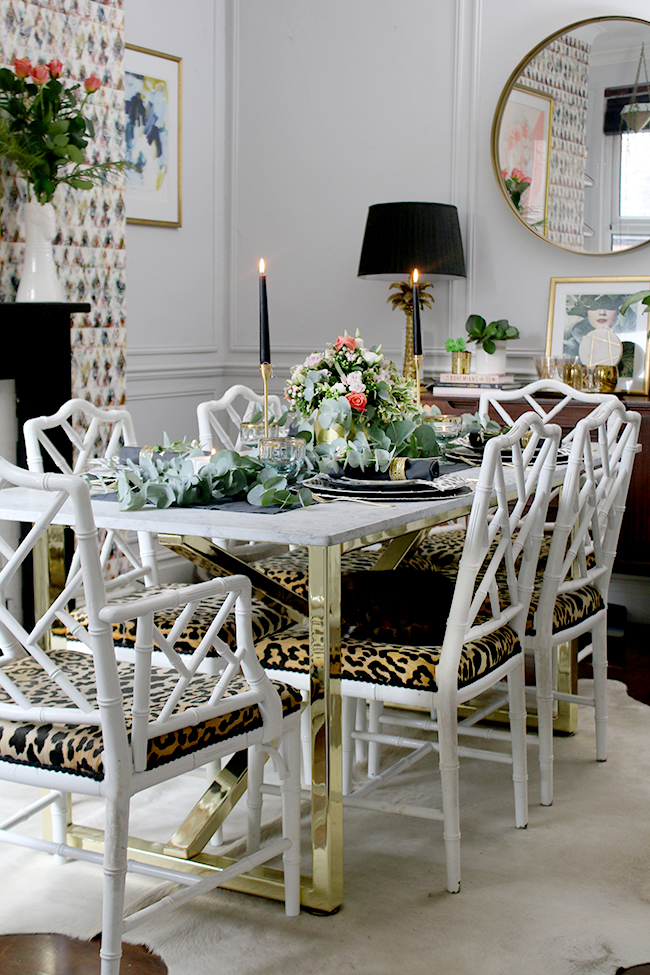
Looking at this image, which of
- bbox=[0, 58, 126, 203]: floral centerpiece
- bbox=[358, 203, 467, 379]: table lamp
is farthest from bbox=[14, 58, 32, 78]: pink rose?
bbox=[358, 203, 467, 379]: table lamp

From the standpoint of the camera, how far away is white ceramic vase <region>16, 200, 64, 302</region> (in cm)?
323

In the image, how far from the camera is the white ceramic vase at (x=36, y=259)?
323 centimetres

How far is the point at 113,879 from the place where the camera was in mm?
1456

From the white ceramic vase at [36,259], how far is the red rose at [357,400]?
136 centimetres

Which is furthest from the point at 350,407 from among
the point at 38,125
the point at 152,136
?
the point at 152,136

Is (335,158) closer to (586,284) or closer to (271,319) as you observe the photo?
(271,319)

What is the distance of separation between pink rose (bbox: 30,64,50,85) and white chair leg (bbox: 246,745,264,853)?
2.16 meters

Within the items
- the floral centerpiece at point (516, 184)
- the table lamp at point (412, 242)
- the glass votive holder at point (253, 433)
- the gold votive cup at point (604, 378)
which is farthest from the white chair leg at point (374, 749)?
the floral centerpiece at point (516, 184)

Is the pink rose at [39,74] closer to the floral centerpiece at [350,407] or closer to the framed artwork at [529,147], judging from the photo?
the floral centerpiece at [350,407]

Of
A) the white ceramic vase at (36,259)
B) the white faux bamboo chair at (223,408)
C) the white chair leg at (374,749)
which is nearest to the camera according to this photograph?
the white chair leg at (374,749)

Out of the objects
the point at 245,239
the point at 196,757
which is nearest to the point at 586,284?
the point at 245,239

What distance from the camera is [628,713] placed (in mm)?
3066

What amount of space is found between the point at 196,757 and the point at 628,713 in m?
1.87

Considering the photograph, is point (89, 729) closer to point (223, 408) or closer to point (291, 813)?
point (291, 813)
